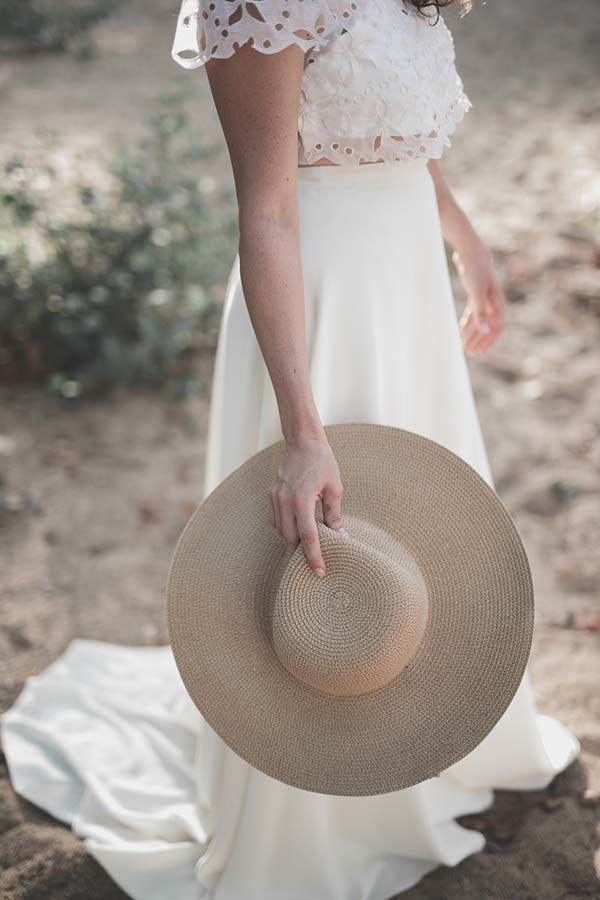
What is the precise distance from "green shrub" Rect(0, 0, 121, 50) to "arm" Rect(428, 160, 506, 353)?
21.3 ft

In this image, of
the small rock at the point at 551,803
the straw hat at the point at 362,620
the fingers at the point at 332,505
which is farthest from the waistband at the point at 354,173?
the small rock at the point at 551,803

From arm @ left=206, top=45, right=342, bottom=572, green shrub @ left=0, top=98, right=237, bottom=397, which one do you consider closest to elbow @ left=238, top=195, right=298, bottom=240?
arm @ left=206, top=45, right=342, bottom=572

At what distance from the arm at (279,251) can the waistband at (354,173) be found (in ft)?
0.62

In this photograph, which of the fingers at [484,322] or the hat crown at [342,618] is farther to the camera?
the fingers at [484,322]

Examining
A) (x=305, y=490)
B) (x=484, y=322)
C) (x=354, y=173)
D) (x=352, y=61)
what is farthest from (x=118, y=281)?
(x=305, y=490)

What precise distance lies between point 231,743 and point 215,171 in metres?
4.73

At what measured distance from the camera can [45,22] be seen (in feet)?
26.6

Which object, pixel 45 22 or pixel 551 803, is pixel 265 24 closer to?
pixel 551 803

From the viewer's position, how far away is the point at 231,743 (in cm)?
168

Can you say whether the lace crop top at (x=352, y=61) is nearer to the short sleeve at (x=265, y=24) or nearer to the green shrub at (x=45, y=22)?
the short sleeve at (x=265, y=24)

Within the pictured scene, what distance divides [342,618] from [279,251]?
623 millimetres

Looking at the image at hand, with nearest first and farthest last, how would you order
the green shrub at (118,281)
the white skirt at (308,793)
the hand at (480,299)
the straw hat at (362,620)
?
the straw hat at (362,620), the white skirt at (308,793), the hand at (480,299), the green shrub at (118,281)

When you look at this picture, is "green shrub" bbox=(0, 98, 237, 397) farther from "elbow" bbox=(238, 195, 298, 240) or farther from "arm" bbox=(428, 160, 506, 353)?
"elbow" bbox=(238, 195, 298, 240)

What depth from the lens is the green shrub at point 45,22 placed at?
25.3 ft
